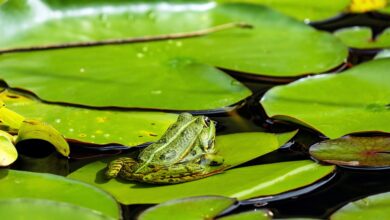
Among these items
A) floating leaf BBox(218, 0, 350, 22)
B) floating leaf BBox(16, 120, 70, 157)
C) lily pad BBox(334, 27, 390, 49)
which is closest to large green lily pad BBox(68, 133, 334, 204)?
floating leaf BBox(16, 120, 70, 157)

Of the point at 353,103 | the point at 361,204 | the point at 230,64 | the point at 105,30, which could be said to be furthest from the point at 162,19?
the point at 361,204

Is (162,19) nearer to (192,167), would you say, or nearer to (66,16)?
(66,16)

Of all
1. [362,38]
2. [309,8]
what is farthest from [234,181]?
[309,8]

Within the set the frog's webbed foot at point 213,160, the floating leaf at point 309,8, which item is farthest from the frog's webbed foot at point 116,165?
the floating leaf at point 309,8

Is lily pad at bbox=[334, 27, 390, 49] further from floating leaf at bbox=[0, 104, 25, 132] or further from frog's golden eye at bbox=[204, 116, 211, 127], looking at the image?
floating leaf at bbox=[0, 104, 25, 132]

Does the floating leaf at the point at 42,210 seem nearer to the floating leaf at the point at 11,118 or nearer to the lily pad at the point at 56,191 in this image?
the lily pad at the point at 56,191

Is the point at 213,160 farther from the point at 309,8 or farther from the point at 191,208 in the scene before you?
the point at 309,8
